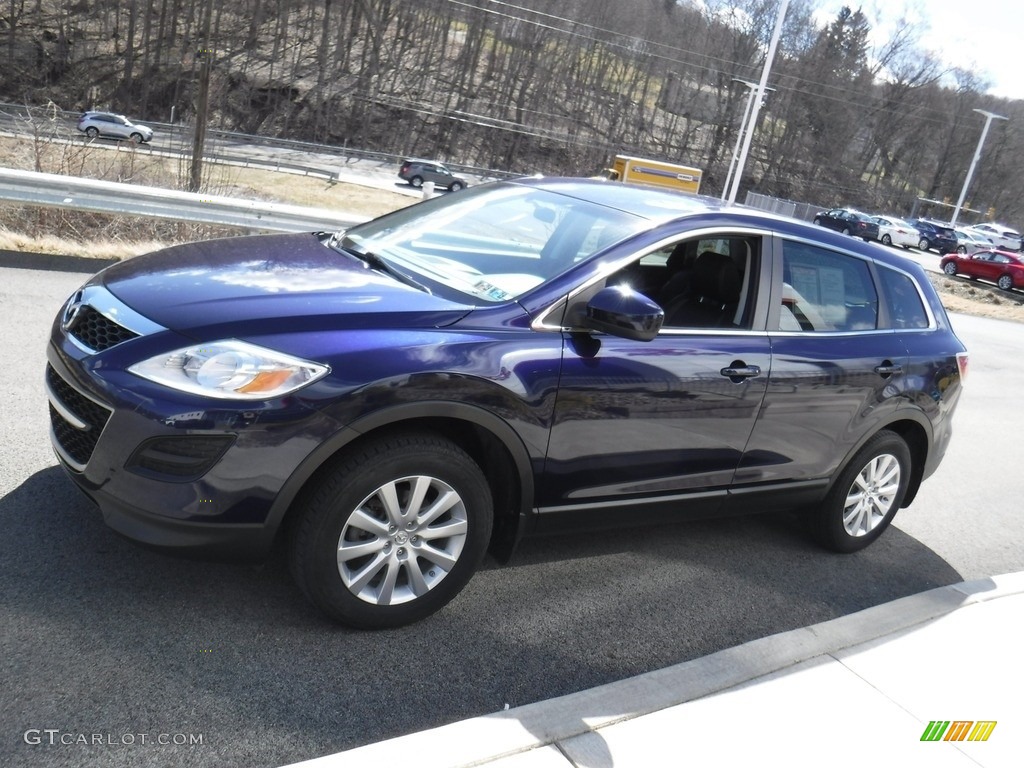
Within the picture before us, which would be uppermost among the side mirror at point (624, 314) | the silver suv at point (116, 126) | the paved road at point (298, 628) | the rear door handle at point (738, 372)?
the side mirror at point (624, 314)

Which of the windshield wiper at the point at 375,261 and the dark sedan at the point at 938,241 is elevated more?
the windshield wiper at the point at 375,261

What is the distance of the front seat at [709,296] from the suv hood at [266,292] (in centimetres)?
119

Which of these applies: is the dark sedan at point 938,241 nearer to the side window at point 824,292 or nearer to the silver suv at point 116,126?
the silver suv at point 116,126

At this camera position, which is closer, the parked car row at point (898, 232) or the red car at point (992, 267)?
the red car at point (992, 267)

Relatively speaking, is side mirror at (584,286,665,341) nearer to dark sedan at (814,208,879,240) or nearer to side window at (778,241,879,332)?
side window at (778,241,879,332)

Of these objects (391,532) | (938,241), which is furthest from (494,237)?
(938,241)

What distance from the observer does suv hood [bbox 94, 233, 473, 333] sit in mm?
3191

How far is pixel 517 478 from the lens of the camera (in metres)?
3.58

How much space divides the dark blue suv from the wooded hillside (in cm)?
5529

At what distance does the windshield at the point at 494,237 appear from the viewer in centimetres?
382

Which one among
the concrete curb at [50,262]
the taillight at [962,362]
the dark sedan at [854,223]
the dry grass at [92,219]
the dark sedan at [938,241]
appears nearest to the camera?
the taillight at [962,362]

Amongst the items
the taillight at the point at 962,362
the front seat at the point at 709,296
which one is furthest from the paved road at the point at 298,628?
the front seat at the point at 709,296

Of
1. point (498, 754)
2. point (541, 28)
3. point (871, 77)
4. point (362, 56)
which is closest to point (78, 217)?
point (498, 754)

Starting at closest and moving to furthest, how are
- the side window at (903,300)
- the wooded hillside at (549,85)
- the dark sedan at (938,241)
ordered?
the side window at (903,300)
the dark sedan at (938,241)
the wooded hillside at (549,85)
